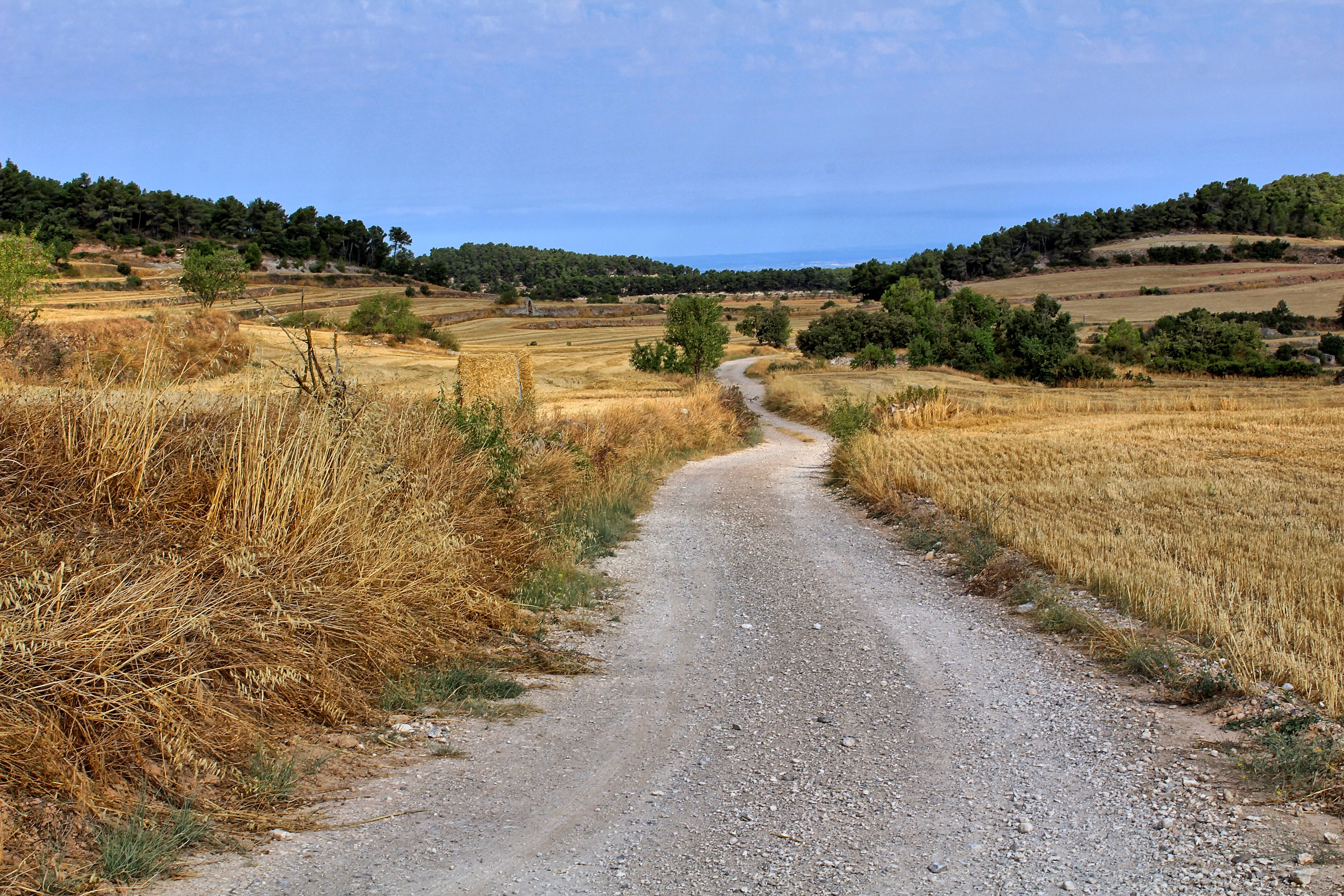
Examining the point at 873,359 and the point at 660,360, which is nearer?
the point at 660,360

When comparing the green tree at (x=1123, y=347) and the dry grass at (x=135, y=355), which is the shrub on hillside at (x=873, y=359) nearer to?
the green tree at (x=1123, y=347)

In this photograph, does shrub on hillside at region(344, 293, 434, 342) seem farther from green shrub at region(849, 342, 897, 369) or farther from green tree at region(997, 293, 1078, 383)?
green tree at region(997, 293, 1078, 383)

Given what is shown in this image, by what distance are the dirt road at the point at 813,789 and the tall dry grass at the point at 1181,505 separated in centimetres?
109

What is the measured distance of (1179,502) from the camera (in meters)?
13.5

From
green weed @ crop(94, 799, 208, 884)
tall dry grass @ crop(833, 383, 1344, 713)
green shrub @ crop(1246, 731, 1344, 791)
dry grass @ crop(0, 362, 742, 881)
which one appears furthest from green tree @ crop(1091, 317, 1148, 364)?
green weed @ crop(94, 799, 208, 884)

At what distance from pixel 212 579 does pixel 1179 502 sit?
516 inches

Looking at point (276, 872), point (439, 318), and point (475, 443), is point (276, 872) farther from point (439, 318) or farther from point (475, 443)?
point (439, 318)

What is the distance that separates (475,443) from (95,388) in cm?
385

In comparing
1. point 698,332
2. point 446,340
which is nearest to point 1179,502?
point 698,332

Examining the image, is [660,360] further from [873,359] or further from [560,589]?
[560,589]

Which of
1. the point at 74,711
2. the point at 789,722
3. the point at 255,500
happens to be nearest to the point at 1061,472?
the point at 789,722

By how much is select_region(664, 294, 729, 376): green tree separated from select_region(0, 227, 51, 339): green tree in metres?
33.8

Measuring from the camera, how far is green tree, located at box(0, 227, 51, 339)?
21.4m

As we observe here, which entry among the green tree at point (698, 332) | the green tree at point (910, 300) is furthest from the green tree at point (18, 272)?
the green tree at point (910, 300)
